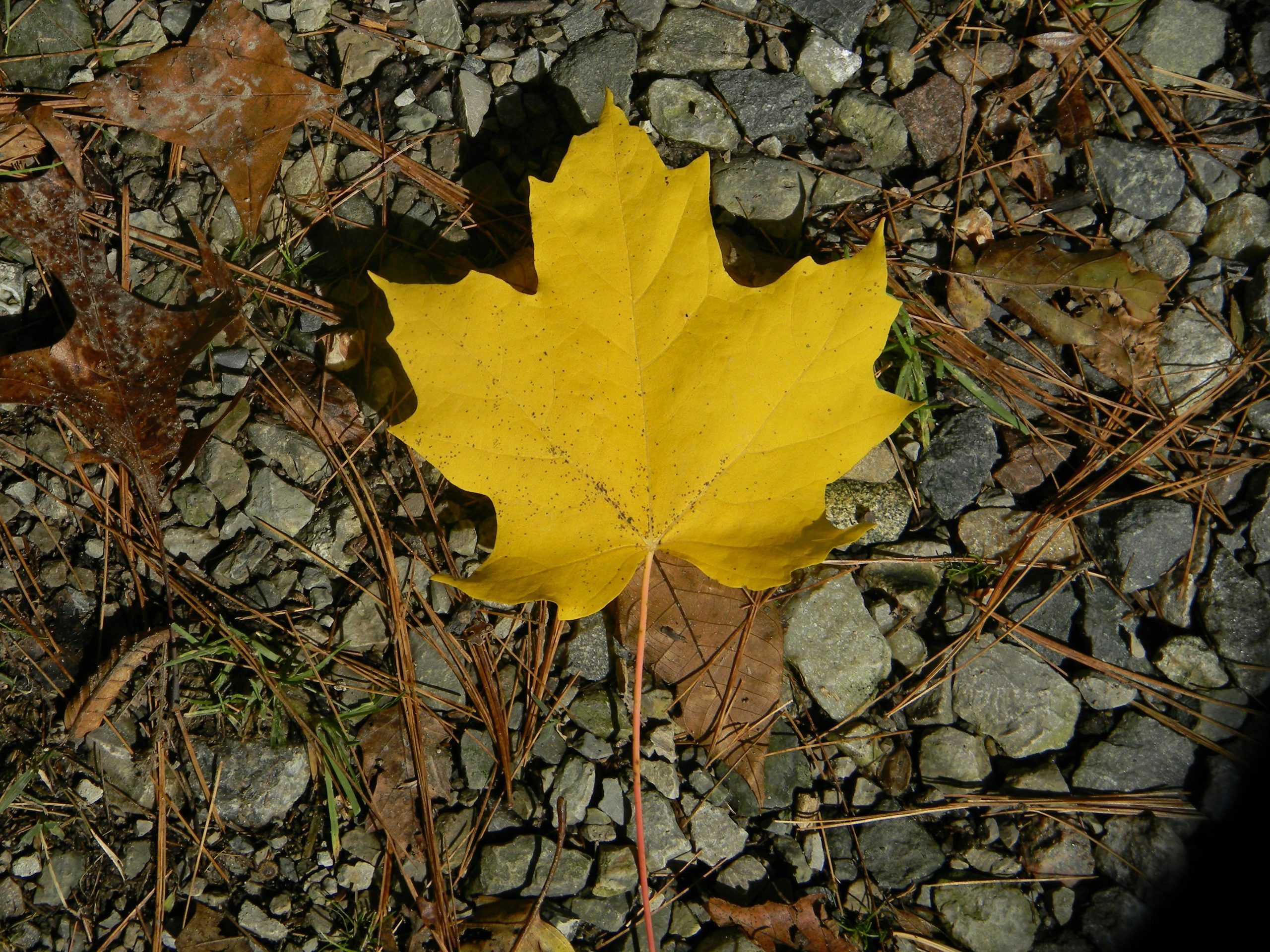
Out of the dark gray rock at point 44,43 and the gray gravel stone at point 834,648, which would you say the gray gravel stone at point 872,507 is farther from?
the dark gray rock at point 44,43

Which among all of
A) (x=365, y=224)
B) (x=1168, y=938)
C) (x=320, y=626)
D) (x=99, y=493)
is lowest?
(x=1168, y=938)

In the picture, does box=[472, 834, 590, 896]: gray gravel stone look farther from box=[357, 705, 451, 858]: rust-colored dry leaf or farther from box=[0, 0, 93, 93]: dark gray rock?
box=[0, 0, 93, 93]: dark gray rock

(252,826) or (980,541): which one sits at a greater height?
(980,541)

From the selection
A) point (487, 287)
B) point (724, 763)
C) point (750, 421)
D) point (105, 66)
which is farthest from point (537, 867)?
point (105, 66)

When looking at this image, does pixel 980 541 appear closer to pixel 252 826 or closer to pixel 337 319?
pixel 337 319

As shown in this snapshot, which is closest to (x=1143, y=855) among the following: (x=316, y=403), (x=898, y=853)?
(x=898, y=853)
